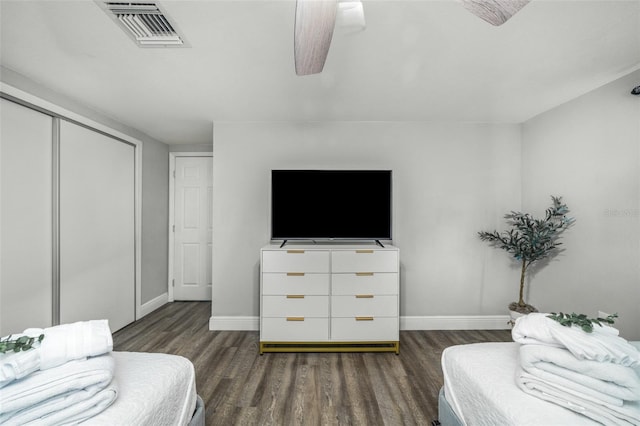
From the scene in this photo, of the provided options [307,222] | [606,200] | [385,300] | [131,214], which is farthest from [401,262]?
[131,214]

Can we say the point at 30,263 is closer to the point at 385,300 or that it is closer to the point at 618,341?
the point at 385,300

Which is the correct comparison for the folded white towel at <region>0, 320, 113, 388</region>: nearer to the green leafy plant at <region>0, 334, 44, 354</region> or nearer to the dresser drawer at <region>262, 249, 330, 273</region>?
the green leafy plant at <region>0, 334, 44, 354</region>

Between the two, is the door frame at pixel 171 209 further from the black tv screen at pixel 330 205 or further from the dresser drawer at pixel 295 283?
the dresser drawer at pixel 295 283

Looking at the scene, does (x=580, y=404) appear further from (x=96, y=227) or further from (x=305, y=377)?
(x=96, y=227)

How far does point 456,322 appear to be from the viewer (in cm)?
Answer: 329

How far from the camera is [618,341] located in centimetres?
110

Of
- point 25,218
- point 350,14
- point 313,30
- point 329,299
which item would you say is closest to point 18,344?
point 313,30

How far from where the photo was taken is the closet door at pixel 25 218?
2023 millimetres

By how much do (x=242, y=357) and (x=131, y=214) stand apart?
2.23 metres

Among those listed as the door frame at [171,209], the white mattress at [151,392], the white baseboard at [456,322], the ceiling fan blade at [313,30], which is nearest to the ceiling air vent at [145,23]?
the ceiling fan blade at [313,30]

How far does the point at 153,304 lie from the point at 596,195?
16.7 feet

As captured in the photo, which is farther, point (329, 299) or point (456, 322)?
point (456, 322)

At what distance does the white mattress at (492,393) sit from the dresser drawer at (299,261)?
4.60ft

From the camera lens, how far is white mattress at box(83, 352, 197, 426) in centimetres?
99
